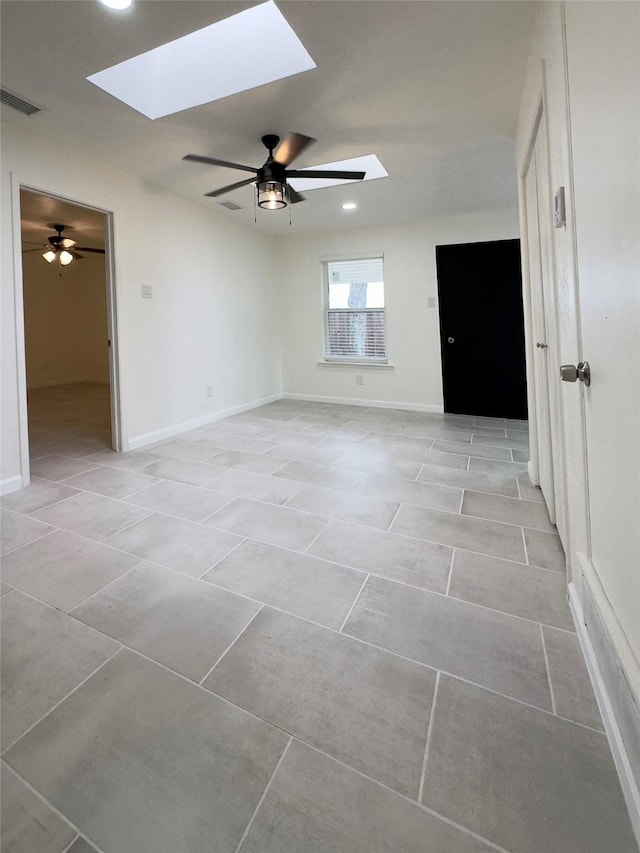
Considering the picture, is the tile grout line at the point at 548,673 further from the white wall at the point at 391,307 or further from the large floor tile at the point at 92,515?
the white wall at the point at 391,307

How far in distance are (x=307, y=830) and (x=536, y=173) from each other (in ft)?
9.13

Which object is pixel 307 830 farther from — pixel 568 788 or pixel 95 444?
pixel 95 444

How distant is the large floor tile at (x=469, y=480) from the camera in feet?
8.82

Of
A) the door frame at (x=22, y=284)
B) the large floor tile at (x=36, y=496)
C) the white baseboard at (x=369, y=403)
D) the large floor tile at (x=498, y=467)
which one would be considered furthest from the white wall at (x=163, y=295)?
the large floor tile at (x=498, y=467)

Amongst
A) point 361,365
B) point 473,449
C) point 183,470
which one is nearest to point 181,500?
point 183,470

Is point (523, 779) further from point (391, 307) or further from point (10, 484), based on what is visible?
point (391, 307)

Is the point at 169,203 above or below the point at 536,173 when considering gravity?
above

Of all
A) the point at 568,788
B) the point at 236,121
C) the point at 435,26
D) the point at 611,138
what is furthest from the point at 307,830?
the point at 236,121

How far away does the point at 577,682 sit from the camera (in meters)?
1.20

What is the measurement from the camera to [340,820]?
877 mm

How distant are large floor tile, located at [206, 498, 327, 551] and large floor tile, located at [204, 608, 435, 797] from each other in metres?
0.64

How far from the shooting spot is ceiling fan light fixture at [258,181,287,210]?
2.98 m

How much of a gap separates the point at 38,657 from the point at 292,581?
0.93 meters

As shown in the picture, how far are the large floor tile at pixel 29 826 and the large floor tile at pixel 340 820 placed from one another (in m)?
0.40
